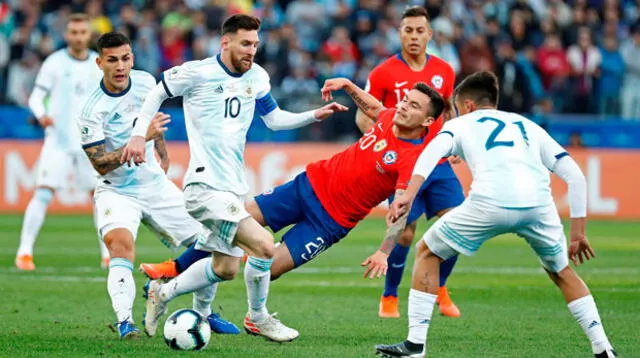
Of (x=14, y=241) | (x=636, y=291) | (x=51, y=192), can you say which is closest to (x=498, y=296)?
(x=636, y=291)

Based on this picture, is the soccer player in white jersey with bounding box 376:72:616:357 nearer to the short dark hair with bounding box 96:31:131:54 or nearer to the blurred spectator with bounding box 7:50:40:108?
the short dark hair with bounding box 96:31:131:54

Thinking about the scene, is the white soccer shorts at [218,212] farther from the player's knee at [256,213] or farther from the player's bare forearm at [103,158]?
the player's bare forearm at [103,158]

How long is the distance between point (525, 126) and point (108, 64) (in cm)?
333

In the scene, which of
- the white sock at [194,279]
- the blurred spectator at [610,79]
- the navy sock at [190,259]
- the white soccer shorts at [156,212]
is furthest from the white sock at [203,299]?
the blurred spectator at [610,79]

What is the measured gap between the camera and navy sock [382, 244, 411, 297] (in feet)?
34.2

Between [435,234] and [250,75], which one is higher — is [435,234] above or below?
below

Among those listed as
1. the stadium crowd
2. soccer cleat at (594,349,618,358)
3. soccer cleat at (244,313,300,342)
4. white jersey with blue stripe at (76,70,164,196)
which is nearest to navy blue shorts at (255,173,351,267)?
soccer cleat at (244,313,300,342)

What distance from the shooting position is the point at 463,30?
Answer: 2530 cm

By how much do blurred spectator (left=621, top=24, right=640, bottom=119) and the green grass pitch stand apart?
7.38 meters

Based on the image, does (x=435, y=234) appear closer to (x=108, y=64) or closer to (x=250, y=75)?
(x=250, y=75)

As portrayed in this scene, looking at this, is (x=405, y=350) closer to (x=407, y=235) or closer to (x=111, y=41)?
(x=407, y=235)

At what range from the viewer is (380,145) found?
9008 millimetres

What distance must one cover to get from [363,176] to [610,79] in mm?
15984

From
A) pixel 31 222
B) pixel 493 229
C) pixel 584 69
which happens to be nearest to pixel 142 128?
pixel 493 229
